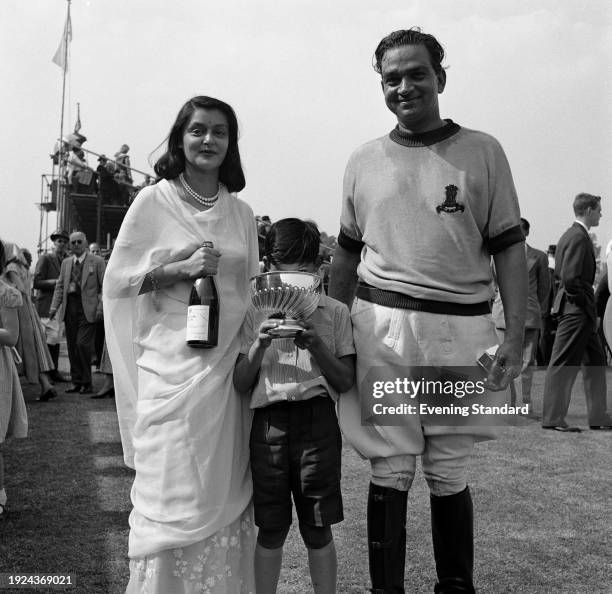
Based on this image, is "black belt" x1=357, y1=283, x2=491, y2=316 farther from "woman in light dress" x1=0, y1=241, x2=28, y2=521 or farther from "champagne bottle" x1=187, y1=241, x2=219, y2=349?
"woman in light dress" x1=0, y1=241, x2=28, y2=521

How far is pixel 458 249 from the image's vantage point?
270cm

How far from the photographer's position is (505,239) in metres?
2.75

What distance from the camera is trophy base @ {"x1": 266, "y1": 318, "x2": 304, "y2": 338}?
2.49 meters

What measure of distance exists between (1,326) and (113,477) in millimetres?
1366

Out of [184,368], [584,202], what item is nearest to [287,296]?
[184,368]

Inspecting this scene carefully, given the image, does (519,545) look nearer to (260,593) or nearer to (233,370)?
(260,593)

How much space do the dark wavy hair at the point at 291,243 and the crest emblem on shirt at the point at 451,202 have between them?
45cm

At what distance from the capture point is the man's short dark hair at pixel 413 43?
272 centimetres

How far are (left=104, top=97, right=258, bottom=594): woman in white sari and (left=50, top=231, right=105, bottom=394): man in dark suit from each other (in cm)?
645

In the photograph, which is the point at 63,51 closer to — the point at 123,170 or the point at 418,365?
the point at 123,170

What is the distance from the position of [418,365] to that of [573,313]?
4.87m

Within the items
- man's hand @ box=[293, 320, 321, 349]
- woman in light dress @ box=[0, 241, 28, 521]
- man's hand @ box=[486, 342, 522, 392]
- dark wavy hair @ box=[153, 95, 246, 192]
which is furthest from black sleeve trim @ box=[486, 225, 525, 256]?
woman in light dress @ box=[0, 241, 28, 521]

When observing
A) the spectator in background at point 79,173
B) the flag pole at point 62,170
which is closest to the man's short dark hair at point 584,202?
the spectator in background at point 79,173

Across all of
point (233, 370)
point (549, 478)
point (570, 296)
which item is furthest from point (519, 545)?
point (570, 296)
